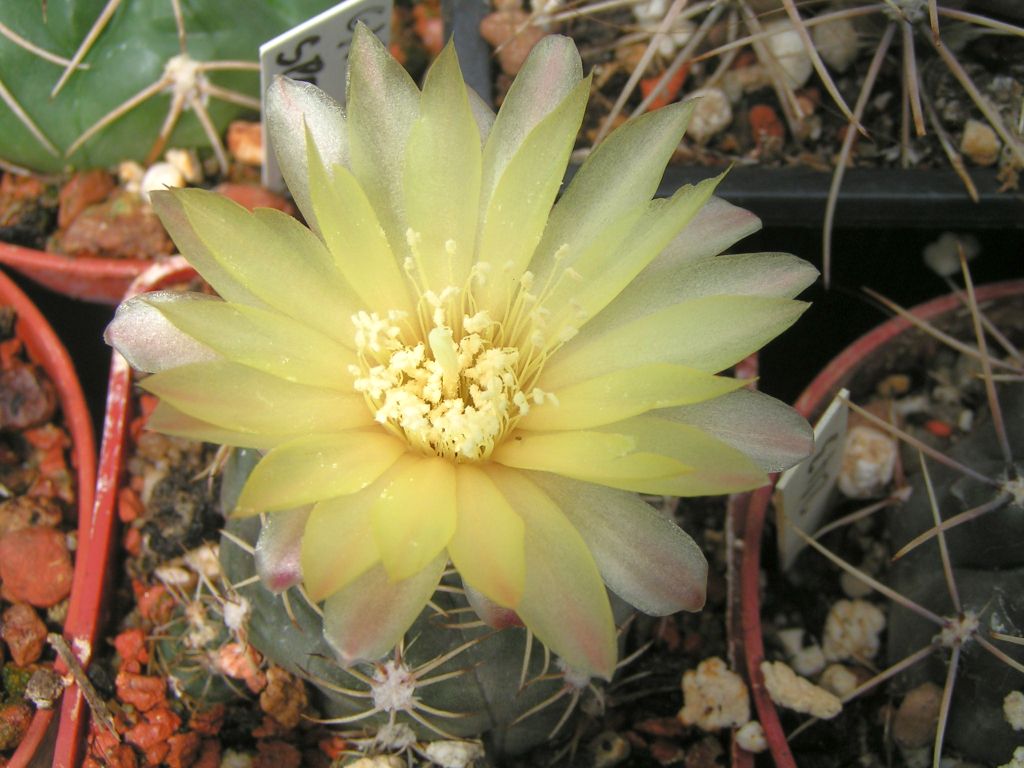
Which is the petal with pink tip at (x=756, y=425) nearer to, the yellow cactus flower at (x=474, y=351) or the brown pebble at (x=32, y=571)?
the yellow cactus flower at (x=474, y=351)

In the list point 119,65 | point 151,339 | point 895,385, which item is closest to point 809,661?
point 895,385

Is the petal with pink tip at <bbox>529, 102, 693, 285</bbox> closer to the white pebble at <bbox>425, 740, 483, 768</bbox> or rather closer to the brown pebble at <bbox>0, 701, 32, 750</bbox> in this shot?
the white pebble at <bbox>425, 740, 483, 768</bbox>

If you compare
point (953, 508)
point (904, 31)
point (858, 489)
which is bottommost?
point (858, 489)

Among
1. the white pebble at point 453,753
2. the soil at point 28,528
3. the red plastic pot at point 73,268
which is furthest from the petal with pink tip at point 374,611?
the red plastic pot at point 73,268

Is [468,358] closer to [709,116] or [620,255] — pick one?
[620,255]

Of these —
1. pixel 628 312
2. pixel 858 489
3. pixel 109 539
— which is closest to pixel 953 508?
pixel 858 489

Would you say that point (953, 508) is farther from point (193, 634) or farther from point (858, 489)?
point (193, 634)
